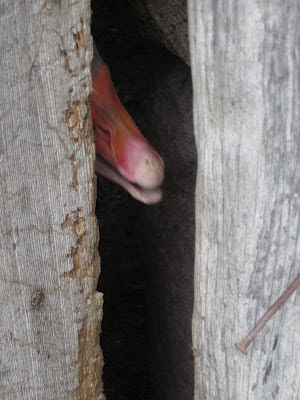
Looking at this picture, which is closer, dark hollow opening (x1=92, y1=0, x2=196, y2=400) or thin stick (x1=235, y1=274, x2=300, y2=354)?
thin stick (x1=235, y1=274, x2=300, y2=354)

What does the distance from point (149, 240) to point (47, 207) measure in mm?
852

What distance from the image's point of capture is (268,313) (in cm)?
96

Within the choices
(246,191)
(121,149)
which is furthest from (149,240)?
(246,191)

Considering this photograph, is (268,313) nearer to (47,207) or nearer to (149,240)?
(47,207)

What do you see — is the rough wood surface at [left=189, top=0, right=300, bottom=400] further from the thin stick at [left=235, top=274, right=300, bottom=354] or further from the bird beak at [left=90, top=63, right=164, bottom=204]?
the bird beak at [left=90, top=63, right=164, bottom=204]

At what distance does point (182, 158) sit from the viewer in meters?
1.61

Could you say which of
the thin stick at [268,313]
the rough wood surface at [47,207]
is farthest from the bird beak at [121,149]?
the thin stick at [268,313]

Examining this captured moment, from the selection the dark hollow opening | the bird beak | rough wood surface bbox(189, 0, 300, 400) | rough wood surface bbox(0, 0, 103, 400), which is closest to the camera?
rough wood surface bbox(189, 0, 300, 400)

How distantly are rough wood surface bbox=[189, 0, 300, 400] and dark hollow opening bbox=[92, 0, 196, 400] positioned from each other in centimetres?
59

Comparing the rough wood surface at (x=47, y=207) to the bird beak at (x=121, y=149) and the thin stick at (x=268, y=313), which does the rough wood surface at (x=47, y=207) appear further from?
the thin stick at (x=268, y=313)

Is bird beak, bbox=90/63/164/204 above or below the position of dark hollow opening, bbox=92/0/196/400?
above

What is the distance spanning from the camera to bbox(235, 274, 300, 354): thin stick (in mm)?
949

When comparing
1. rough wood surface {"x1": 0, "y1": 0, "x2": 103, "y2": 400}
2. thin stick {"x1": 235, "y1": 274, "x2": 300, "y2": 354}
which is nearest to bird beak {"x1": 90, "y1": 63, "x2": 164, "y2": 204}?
rough wood surface {"x1": 0, "y1": 0, "x2": 103, "y2": 400}

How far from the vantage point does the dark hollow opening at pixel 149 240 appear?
5.37ft
